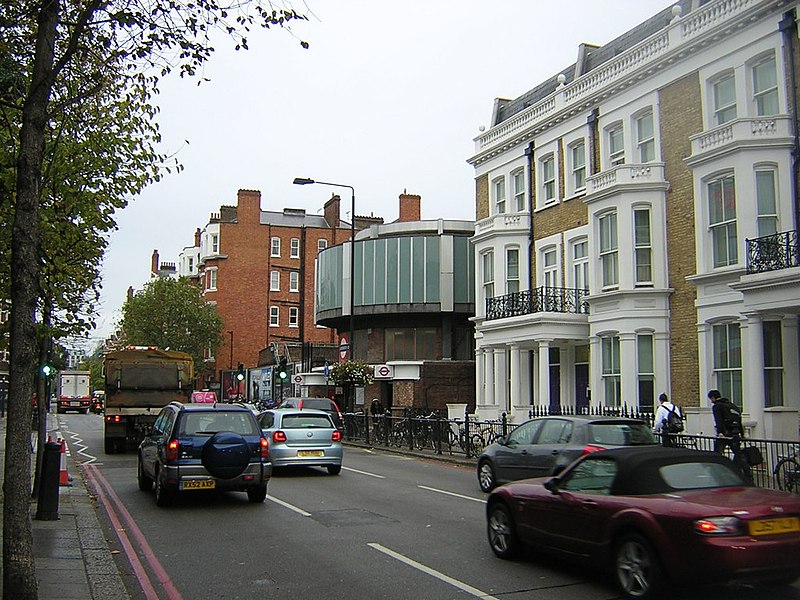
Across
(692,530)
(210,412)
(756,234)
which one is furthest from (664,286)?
(692,530)

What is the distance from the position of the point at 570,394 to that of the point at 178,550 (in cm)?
2049

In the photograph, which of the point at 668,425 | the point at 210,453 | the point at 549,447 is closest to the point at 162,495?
the point at 210,453

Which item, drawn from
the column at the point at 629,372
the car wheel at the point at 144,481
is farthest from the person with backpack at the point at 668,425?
the car wheel at the point at 144,481

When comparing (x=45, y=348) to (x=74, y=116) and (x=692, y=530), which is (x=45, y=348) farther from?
(x=692, y=530)

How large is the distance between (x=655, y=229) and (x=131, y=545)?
708 inches

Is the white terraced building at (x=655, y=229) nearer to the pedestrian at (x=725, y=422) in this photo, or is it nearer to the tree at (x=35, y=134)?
the pedestrian at (x=725, y=422)

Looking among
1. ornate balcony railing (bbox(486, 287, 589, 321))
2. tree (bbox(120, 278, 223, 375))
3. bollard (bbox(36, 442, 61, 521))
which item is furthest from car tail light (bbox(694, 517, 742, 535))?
tree (bbox(120, 278, 223, 375))

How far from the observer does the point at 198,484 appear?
1323cm

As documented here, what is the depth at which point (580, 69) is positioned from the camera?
29516mm

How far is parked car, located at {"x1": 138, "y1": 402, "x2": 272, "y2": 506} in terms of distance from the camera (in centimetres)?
1312

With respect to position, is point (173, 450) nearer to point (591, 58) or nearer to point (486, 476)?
point (486, 476)

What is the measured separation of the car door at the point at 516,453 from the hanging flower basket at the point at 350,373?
2068cm

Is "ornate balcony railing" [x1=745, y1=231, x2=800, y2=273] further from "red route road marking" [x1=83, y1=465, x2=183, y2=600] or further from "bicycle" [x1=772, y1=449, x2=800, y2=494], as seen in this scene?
"red route road marking" [x1=83, y1=465, x2=183, y2=600]

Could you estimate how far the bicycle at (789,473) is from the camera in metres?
14.2
